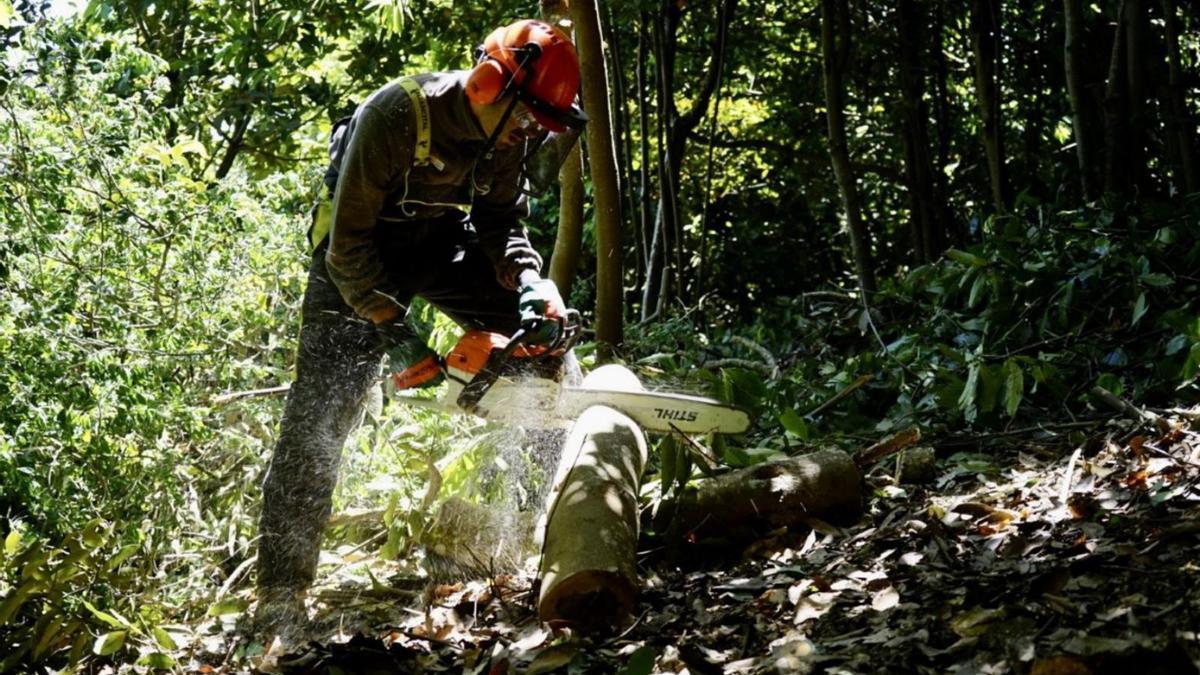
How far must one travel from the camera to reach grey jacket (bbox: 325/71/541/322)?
3.41m

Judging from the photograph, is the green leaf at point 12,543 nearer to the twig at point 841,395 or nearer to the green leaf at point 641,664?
the green leaf at point 641,664

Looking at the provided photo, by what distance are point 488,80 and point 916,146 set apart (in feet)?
17.7

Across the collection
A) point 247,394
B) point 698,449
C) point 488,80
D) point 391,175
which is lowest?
point 698,449

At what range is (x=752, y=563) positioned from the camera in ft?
10.6

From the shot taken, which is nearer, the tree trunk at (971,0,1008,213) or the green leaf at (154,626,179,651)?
the green leaf at (154,626,179,651)

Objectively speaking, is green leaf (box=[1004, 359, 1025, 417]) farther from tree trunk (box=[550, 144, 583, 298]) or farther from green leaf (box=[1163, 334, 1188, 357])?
tree trunk (box=[550, 144, 583, 298])

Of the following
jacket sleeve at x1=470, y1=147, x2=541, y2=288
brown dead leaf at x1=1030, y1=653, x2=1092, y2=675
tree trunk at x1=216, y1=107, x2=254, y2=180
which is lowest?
brown dead leaf at x1=1030, y1=653, x2=1092, y2=675

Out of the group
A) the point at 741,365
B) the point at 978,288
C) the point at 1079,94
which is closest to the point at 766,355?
the point at 741,365

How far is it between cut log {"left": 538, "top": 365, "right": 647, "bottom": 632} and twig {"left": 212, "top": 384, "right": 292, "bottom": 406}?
1.36 metres

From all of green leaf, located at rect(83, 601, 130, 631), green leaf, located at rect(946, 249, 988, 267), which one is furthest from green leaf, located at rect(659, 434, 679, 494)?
green leaf, located at rect(946, 249, 988, 267)

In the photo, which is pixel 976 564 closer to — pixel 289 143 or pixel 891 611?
pixel 891 611

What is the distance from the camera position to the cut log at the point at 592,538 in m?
2.72

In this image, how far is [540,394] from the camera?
3.70 metres

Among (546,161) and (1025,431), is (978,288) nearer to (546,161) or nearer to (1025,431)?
(1025,431)
